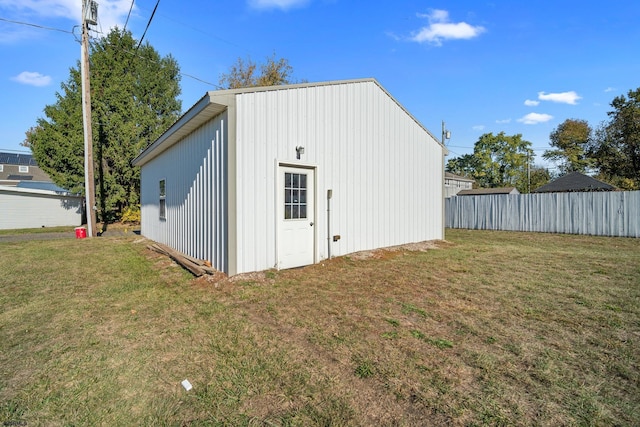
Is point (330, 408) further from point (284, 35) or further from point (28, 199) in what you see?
point (28, 199)

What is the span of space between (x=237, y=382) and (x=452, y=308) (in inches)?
109

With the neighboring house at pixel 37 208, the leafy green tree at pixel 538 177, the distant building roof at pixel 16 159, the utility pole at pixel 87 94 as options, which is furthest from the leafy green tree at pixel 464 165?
the distant building roof at pixel 16 159

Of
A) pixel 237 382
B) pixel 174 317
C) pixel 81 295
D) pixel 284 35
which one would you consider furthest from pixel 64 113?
pixel 237 382

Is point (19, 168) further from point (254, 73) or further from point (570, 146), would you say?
point (570, 146)

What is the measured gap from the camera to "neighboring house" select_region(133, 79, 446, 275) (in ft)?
17.3

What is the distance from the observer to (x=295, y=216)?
6.06 metres

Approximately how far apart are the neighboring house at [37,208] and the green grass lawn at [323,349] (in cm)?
1535

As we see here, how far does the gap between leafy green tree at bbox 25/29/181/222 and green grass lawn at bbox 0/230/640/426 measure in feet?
46.7

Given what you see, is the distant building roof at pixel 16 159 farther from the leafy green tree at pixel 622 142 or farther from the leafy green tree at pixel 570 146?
the leafy green tree at pixel 570 146

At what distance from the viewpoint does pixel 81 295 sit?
450cm

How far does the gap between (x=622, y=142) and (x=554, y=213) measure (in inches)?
710

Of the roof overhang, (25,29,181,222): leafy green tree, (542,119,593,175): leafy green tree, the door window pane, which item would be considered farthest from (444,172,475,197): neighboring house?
the roof overhang

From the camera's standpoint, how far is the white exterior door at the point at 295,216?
228 inches

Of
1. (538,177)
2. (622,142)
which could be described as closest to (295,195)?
(622,142)
